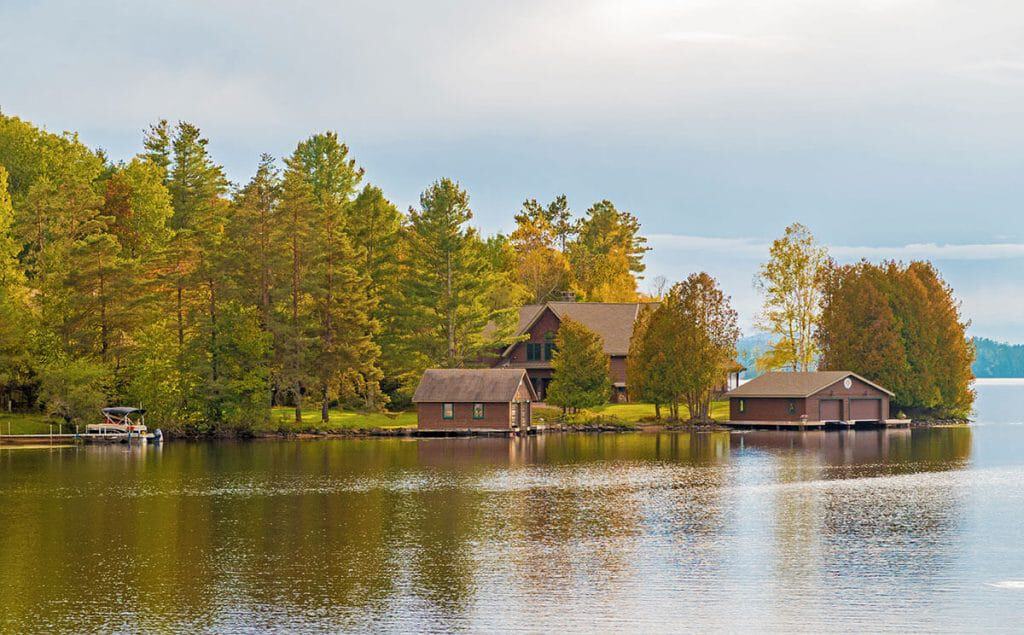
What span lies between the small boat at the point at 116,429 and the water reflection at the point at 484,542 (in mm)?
18081

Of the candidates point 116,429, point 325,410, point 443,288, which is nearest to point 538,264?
point 443,288

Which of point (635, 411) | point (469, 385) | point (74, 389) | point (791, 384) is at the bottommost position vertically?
point (635, 411)

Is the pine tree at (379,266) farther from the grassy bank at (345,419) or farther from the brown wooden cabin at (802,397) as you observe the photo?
the brown wooden cabin at (802,397)

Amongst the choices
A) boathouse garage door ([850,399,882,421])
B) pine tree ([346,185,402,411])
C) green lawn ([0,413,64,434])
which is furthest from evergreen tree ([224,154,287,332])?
boathouse garage door ([850,399,882,421])

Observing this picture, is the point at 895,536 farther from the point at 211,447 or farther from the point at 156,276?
the point at 156,276

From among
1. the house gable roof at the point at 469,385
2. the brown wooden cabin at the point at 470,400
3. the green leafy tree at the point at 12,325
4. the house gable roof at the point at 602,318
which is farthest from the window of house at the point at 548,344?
the green leafy tree at the point at 12,325

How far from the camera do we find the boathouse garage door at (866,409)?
107m

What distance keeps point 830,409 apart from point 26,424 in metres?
62.5

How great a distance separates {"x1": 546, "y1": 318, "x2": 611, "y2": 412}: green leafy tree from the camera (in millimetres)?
101562

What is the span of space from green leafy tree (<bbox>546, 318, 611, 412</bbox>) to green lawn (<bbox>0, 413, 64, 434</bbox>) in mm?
37228

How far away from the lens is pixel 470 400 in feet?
315

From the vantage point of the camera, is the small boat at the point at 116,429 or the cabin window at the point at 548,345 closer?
the small boat at the point at 116,429

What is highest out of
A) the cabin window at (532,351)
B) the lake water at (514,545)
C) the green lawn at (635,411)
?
the cabin window at (532,351)

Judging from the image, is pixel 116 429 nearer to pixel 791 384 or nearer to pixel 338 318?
pixel 338 318
